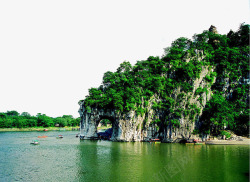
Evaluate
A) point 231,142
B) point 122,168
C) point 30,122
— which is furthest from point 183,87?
point 30,122

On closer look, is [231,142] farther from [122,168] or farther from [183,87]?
[122,168]

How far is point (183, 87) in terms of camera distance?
3778 centimetres

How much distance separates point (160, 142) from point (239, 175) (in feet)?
66.6

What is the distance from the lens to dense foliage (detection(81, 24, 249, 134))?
117ft

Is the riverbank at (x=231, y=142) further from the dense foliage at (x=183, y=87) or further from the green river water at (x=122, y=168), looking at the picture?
the green river water at (x=122, y=168)

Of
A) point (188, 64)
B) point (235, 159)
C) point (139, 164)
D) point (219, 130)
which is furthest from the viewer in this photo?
point (188, 64)

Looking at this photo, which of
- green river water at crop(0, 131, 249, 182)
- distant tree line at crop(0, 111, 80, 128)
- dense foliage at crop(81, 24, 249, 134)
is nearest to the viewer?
green river water at crop(0, 131, 249, 182)

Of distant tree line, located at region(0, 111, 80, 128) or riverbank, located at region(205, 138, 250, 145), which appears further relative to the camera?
distant tree line, located at region(0, 111, 80, 128)

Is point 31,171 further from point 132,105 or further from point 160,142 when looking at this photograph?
point 160,142

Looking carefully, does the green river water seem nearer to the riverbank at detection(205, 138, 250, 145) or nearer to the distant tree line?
the riverbank at detection(205, 138, 250, 145)

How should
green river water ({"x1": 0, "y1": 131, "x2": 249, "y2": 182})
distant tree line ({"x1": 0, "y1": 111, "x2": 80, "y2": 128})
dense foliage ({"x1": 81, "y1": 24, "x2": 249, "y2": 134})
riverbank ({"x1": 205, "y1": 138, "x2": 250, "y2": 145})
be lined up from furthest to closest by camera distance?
distant tree line ({"x1": 0, "y1": 111, "x2": 80, "y2": 128}) → dense foliage ({"x1": 81, "y1": 24, "x2": 249, "y2": 134}) → riverbank ({"x1": 205, "y1": 138, "x2": 250, "y2": 145}) → green river water ({"x1": 0, "y1": 131, "x2": 249, "y2": 182})

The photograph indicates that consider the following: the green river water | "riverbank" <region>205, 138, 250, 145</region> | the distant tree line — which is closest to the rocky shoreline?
"riverbank" <region>205, 138, 250, 145</region>

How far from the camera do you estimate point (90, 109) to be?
125 ft

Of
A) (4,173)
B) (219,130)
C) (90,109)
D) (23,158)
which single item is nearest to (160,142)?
(219,130)
